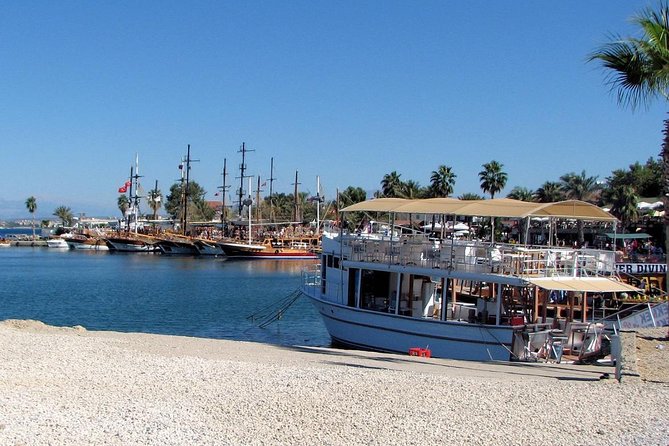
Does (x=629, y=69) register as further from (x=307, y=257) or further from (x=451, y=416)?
(x=307, y=257)

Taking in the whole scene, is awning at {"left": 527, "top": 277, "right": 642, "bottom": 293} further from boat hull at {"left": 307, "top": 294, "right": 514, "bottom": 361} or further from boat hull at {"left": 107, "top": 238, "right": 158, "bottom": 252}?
boat hull at {"left": 107, "top": 238, "right": 158, "bottom": 252}

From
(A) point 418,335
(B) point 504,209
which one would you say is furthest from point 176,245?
(B) point 504,209

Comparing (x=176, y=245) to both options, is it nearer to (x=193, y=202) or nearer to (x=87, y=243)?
(x=87, y=243)

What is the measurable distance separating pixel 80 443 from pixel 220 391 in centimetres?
387

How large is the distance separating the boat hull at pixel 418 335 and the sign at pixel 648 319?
20.4ft

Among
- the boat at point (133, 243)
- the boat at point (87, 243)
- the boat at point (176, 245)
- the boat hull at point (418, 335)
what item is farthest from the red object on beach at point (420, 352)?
the boat at point (87, 243)

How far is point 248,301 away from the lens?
48438mm

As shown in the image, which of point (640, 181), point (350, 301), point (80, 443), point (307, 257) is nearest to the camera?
point (80, 443)

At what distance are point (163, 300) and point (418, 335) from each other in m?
28.0

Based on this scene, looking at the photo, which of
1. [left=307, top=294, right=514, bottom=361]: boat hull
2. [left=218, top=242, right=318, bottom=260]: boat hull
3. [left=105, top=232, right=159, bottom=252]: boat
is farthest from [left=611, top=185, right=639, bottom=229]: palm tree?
[left=105, top=232, right=159, bottom=252]: boat

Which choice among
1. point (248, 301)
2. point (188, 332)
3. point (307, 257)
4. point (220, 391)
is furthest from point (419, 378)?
point (307, 257)

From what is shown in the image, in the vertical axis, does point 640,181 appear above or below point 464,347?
above

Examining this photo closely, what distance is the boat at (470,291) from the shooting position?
21.8 meters

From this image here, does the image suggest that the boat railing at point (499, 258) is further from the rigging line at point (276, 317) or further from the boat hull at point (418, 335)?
the rigging line at point (276, 317)
